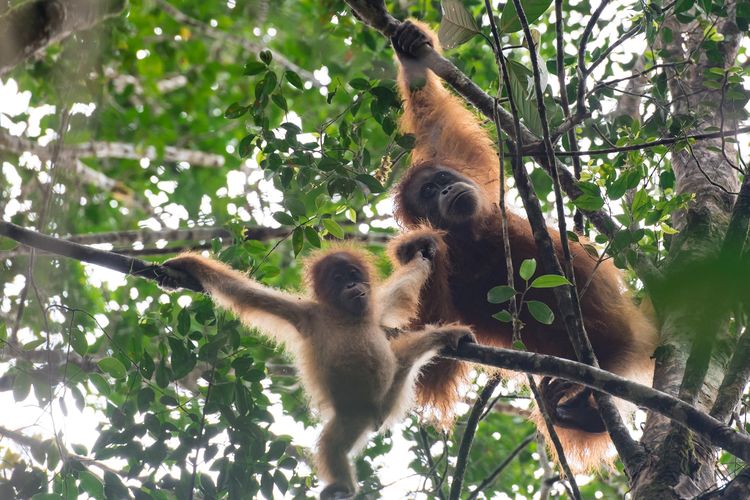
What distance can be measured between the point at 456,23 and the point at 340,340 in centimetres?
176

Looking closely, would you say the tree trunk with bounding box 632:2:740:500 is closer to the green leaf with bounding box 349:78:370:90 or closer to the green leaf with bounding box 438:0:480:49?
the green leaf with bounding box 438:0:480:49

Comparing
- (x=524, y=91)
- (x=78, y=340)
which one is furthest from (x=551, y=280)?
(x=78, y=340)

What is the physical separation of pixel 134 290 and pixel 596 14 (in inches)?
283

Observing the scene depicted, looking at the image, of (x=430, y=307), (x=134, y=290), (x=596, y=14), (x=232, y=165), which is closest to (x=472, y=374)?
(x=430, y=307)

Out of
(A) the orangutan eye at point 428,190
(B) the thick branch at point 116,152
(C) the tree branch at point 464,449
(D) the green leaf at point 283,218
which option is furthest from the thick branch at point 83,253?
(B) the thick branch at point 116,152

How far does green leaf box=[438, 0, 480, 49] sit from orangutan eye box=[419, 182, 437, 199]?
1.81 m

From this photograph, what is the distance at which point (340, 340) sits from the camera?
3.65 m

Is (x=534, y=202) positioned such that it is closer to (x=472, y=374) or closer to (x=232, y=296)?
(x=232, y=296)

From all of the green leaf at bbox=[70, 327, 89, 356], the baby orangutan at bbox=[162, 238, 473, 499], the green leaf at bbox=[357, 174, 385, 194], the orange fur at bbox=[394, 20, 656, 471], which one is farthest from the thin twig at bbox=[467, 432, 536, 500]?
the green leaf at bbox=[70, 327, 89, 356]

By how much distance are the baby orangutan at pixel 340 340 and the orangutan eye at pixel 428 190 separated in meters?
1.67

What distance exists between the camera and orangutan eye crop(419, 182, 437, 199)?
5852 mm

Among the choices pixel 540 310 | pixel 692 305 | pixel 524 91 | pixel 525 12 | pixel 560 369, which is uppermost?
pixel 525 12

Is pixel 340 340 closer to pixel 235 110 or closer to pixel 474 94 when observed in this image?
pixel 235 110

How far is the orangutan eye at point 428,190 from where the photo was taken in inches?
230
